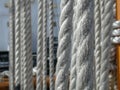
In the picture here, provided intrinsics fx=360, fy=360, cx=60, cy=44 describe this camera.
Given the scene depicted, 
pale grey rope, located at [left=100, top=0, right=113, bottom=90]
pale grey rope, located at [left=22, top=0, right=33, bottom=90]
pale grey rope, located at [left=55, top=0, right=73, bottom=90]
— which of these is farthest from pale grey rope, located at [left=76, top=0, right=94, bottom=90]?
pale grey rope, located at [left=22, top=0, right=33, bottom=90]

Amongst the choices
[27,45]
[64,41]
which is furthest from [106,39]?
[27,45]

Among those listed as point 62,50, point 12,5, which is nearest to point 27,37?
point 12,5

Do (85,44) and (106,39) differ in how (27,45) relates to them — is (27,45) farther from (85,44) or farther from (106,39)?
(85,44)

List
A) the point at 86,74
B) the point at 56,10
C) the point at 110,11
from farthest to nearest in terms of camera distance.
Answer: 1. the point at 56,10
2. the point at 110,11
3. the point at 86,74

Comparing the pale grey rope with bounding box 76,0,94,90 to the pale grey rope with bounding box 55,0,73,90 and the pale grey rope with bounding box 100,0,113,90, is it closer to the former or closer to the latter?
the pale grey rope with bounding box 55,0,73,90

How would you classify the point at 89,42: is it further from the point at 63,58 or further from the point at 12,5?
the point at 12,5

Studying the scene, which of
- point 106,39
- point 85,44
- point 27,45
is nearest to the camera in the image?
point 85,44

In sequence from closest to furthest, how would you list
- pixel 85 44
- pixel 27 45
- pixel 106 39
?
pixel 85 44
pixel 106 39
pixel 27 45

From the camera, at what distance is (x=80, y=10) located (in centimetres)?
63

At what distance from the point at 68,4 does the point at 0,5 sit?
5051 mm

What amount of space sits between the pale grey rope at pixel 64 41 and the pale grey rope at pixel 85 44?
1.6 inches

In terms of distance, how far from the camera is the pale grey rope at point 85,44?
0.62 m

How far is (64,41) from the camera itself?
2.20ft

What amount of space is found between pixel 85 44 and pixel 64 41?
59mm
